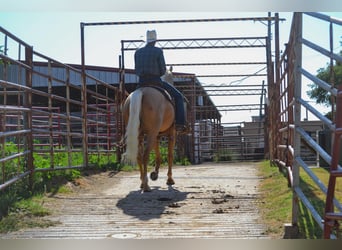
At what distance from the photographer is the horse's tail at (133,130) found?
191 inches

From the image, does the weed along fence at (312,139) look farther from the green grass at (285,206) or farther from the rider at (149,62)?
the rider at (149,62)

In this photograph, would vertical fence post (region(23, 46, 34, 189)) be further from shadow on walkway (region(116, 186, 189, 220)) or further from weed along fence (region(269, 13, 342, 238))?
weed along fence (region(269, 13, 342, 238))

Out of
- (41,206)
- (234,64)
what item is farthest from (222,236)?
(234,64)

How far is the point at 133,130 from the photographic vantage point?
4883mm

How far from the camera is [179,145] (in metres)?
11.1

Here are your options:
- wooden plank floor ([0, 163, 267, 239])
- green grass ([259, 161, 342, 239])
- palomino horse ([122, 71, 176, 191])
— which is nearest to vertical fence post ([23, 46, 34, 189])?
wooden plank floor ([0, 163, 267, 239])

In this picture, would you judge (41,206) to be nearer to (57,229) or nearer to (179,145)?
(57,229)

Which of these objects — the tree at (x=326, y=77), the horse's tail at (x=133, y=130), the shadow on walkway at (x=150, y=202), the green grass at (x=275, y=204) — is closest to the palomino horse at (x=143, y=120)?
the horse's tail at (x=133, y=130)

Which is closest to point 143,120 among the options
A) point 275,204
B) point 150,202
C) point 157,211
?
point 150,202

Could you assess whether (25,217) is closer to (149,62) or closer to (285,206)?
(285,206)

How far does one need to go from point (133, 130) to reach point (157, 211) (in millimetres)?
1096

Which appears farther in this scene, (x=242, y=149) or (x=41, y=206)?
(x=242, y=149)

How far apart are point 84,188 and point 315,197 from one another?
2.99 m
